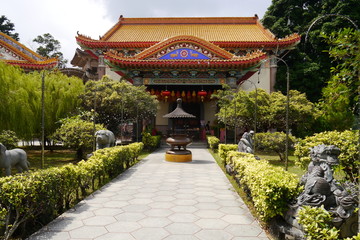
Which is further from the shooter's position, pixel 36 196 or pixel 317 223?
pixel 36 196

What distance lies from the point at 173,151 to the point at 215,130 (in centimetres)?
733

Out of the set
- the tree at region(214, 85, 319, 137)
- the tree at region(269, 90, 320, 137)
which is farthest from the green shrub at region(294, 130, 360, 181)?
the tree at region(269, 90, 320, 137)

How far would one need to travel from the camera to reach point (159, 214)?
4.43m

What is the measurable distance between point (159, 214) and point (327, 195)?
2.52 m

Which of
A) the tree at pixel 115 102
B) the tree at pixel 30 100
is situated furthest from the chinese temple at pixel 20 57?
the tree at pixel 115 102

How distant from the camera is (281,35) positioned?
21.8 metres

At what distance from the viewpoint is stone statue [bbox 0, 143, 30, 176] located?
19.1ft

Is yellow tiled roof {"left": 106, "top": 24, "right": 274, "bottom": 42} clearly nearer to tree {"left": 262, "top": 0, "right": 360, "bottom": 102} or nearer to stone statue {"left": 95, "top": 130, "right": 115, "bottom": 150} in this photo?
tree {"left": 262, "top": 0, "right": 360, "bottom": 102}

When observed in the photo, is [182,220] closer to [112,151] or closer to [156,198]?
[156,198]

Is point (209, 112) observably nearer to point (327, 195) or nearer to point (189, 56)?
point (189, 56)

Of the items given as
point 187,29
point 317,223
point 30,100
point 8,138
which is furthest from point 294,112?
point 187,29

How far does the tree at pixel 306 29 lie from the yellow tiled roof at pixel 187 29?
6.53ft

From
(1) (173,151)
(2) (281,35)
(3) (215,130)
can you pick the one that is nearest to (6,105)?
(1) (173,151)

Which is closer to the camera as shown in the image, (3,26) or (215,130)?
(215,130)
